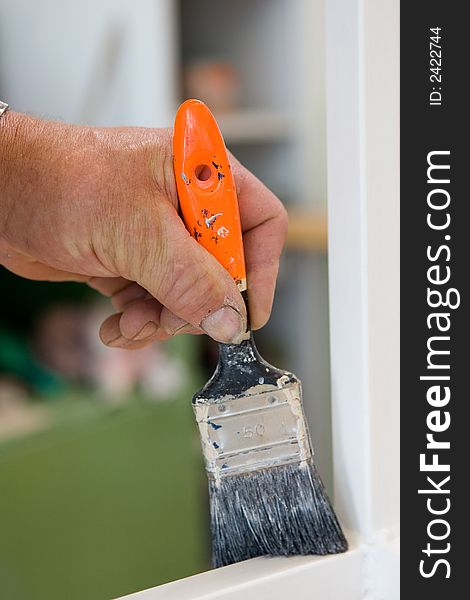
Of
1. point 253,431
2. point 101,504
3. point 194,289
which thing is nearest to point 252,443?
point 253,431

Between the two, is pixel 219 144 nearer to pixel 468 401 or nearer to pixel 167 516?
pixel 468 401

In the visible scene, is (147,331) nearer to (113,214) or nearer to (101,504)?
(113,214)

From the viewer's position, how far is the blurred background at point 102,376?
1512 mm

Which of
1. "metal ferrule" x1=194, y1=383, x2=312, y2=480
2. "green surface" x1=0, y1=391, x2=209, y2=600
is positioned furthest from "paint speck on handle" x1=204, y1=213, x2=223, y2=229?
"green surface" x1=0, y1=391, x2=209, y2=600

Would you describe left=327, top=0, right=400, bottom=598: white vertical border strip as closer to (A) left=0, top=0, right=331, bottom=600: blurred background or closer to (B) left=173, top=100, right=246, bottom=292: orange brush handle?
(B) left=173, top=100, right=246, bottom=292: orange brush handle

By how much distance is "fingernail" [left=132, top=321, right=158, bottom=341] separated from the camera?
0.67 m

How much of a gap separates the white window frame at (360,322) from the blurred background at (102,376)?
3.36ft

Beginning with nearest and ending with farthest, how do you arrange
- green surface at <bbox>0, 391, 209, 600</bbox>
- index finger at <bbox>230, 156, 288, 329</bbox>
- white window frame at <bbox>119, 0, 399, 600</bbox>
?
white window frame at <bbox>119, 0, 399, 600</bbox> < index finger at <bbox>230, 156, 288, 329</bbox> < green surface at <bbox>0, 391, 209, 600</bbox>

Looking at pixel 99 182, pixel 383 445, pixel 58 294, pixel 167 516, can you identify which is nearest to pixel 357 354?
pixel 383 445

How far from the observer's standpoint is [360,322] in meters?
0.54

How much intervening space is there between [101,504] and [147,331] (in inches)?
39.6

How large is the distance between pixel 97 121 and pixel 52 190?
1269mm

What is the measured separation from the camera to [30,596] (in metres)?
1.47

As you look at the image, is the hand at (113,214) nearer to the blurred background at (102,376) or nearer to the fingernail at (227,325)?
the fingernail at (227,325)
